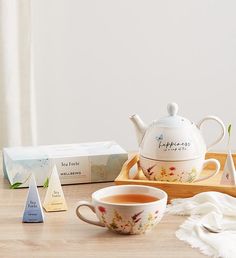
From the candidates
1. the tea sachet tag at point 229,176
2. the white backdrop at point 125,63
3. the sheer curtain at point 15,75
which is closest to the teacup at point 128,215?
the tea sachet tag at point 229,176

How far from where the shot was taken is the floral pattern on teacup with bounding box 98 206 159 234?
1229 mm

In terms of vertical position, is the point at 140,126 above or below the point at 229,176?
above

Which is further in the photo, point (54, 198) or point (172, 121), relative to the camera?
point (172, 121)

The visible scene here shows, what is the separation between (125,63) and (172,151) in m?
1.48

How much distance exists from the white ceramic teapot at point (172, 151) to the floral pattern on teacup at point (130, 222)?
284mm

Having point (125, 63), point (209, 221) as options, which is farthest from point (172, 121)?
point (125, 63)

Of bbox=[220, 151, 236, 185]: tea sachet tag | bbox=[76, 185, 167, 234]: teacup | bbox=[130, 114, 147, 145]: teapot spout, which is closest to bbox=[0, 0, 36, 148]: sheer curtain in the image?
bbox=[130, 114, 147, 145]: teapot spout

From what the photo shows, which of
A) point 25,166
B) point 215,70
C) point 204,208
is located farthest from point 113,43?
point 204,208

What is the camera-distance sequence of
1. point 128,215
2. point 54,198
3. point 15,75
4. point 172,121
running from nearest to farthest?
point 128,215 < point 54,198 < point 172,121 < point 15,75

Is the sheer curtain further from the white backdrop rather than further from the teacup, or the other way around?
the teacup

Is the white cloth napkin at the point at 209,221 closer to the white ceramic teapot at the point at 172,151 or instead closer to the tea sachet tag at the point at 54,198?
the white ceramic teapot at the point at 172,151

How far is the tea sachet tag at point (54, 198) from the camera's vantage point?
1423mm

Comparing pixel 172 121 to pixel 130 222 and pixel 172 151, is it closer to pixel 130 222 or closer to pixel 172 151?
pixel 172 151

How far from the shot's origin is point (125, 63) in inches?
116
